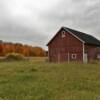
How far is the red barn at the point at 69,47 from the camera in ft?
142

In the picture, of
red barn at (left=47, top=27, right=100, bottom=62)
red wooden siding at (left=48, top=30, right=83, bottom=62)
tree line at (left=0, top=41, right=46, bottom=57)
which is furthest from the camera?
tree line at (left=0, top=41, right=46, bottom=57)

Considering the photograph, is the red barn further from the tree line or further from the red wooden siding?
the tree line

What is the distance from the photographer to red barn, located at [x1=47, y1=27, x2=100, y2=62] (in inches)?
1709

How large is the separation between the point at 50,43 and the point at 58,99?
35.7 meters

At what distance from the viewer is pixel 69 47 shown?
4469 centimetres

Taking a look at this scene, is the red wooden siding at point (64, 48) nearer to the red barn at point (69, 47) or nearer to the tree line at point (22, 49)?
the red barn at point (69, 47)

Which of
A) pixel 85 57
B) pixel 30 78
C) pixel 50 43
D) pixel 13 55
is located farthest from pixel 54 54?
pixel 30 78

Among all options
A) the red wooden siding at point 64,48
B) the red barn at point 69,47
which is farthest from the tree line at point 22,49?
the red barn at point 69,47

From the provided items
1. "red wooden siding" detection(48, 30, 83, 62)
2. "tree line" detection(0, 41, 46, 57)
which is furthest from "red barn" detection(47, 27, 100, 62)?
"tree line" detection(0, 41, 46, 57)

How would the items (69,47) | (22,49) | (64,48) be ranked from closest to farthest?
(69,47)
(64,48)
(22,49)

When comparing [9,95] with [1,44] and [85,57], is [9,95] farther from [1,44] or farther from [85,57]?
[1,44]

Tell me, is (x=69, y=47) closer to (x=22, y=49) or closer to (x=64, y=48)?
(x=64, y=48)

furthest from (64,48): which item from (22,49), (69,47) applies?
(22,49)

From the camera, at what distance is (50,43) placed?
46.8 m
